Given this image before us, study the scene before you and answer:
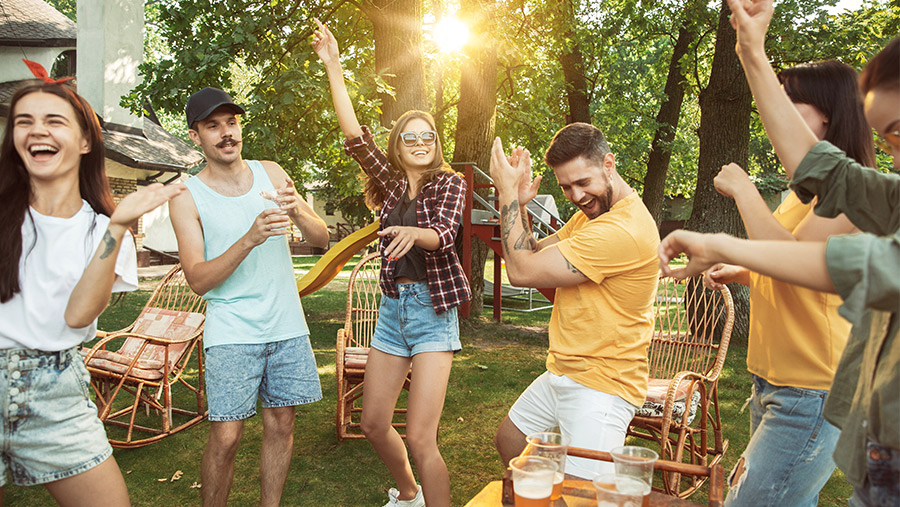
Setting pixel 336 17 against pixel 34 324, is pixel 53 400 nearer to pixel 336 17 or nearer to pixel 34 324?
pixel 34 324

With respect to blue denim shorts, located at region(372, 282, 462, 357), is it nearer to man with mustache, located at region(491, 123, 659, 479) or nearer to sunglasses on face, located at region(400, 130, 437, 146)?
man with mustache, located at region(491, 123, 659, 479)

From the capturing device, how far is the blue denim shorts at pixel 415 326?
3135mm

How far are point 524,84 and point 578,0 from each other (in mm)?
1867

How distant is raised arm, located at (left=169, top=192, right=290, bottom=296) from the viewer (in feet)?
8.89

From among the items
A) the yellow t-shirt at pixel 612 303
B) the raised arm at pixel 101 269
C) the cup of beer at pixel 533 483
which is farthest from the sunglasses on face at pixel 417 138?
the cup of beer at pixel 533 483

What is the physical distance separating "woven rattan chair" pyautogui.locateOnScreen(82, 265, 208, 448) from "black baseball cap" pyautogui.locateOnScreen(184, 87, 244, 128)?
184 cm

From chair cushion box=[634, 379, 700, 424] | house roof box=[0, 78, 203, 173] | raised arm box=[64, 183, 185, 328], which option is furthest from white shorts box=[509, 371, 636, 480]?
house roof box=[0, 78, 203, 173]

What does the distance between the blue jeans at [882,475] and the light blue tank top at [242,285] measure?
2.41 m

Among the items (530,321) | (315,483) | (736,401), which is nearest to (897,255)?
(315,483)

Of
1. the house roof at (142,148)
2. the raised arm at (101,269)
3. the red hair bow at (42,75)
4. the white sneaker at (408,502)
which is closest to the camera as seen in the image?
the raised arm at (101,269)

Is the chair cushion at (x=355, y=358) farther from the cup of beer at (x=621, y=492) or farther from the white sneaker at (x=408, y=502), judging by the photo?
the cup of beer at (x=621, y=492)

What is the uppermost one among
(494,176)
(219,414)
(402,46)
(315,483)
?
(402,46)

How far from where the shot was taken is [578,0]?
11.6m

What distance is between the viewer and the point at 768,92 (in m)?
1.74
